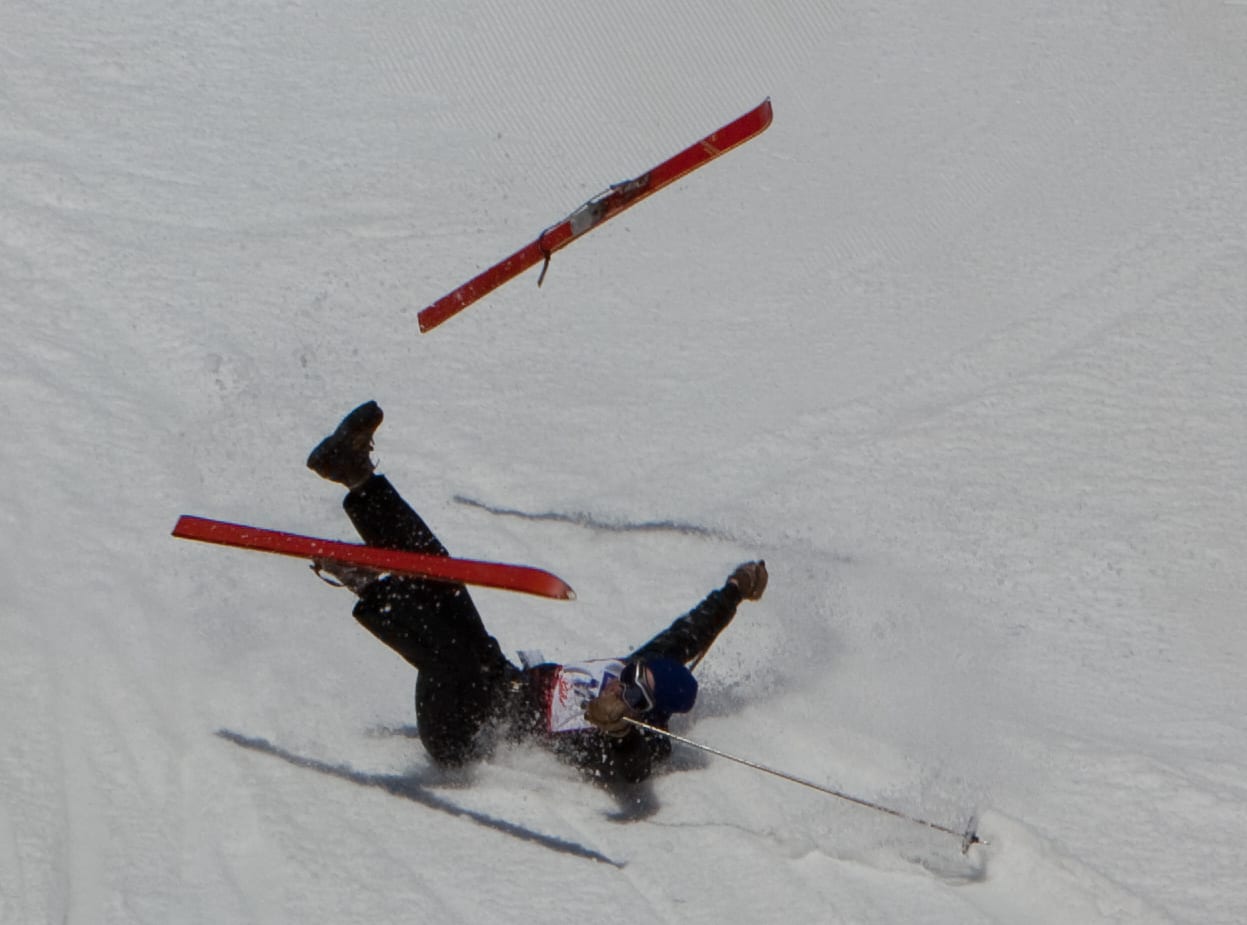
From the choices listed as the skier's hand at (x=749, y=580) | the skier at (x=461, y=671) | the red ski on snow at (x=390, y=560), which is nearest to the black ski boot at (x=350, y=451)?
the skier at (x=461, y=671)

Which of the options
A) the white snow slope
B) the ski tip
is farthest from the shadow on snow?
the ski tip

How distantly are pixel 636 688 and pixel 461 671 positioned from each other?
0.47 metres

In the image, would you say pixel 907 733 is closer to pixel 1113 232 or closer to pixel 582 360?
pixel 582 360

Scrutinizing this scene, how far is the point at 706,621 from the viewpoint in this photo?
4.14 m

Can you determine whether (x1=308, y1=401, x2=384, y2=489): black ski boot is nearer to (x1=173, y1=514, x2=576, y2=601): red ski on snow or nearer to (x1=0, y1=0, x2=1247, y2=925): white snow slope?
(x1=173, y1=514, x2=576, y2=601): red ski on snow

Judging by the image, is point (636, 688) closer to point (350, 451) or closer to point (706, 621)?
point (706, 621)

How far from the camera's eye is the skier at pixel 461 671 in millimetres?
3771

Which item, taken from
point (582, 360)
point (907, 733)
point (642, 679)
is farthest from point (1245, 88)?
point (642, 679)

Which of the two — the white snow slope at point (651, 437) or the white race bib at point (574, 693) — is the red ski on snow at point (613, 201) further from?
the white race bib at point (574, 693)

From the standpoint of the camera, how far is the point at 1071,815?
3789 mm

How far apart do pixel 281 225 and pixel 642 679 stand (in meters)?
3.86

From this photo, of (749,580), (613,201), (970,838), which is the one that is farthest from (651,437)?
(970,838)

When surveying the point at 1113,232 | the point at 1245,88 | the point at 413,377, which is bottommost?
the point at 413,377

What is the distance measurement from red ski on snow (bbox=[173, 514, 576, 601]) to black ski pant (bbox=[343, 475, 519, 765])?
112 mm
